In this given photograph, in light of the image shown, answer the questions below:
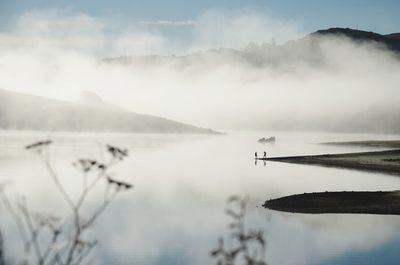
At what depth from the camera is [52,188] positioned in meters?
77.8

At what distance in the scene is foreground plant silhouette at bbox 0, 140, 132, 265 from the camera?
9.12m

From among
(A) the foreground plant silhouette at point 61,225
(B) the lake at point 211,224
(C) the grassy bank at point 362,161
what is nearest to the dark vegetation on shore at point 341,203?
(B) the lake at point 211,224

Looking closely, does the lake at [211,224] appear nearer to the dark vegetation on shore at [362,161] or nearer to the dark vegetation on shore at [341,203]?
the dark vegetation on shore at [341,203]

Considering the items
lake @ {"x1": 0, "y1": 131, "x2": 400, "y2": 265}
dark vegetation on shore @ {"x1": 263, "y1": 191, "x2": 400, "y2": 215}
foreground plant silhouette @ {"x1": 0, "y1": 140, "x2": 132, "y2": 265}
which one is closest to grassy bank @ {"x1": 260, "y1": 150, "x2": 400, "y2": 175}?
lake @ {"x1": 0, "y1": 131, "x2": 400, "y2": 265}

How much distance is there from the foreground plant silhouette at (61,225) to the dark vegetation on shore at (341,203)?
1854 centimetres

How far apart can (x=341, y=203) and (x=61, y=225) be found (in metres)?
28.9

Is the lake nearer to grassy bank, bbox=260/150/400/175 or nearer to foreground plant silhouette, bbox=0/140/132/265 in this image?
foreground plant silhouette, bbox=0/140/132/265

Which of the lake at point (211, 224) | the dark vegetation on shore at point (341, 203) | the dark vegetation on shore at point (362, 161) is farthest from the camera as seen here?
the dark vegetation on shore at point (362, 161)

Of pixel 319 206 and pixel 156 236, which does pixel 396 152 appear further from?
pixel 156 236

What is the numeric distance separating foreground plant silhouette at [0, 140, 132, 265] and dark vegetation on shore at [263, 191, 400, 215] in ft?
60.8

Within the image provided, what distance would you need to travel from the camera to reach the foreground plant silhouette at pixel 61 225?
29.9 feet

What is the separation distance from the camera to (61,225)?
40844 millimetres

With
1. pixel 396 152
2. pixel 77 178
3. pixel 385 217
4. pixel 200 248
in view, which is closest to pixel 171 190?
pixel 77 178

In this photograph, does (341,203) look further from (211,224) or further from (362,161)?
(362,161)
